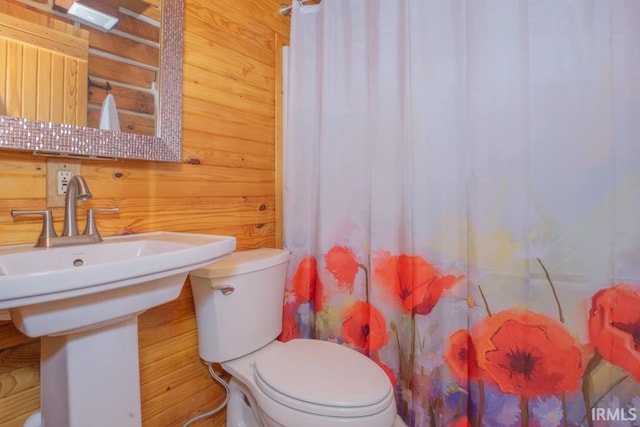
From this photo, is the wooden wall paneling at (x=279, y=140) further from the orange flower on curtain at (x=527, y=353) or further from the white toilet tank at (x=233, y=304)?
the orange flower on curtain at (x=527, y=353)

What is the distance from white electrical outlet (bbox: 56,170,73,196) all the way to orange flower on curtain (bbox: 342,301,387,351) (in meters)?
1.04

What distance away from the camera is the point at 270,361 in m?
1.03

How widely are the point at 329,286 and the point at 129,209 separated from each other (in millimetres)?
795

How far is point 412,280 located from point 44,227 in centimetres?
112

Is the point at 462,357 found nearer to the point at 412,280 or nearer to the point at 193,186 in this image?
the point at 412,280

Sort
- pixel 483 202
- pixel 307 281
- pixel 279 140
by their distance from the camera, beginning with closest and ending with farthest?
pixel 483 202
pixel 307 281
pixel 279 140

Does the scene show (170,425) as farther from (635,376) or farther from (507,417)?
(635,376)

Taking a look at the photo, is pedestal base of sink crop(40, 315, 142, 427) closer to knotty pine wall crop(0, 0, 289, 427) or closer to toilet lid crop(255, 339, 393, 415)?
knotty pine wall crop(0, 0, 289, 427)

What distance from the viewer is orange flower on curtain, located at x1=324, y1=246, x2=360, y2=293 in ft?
4.22

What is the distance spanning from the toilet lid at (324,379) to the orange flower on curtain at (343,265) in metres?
0.26

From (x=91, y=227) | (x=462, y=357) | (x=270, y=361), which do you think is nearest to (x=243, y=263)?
(x=270, y=361)

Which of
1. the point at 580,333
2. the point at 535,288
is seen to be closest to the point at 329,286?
the point at 535,288

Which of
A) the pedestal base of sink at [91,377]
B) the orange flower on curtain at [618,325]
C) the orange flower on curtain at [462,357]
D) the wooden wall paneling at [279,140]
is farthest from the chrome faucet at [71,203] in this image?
the orange flower on curtain at [618,325]

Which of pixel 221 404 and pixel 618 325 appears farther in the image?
pixel 221 404
